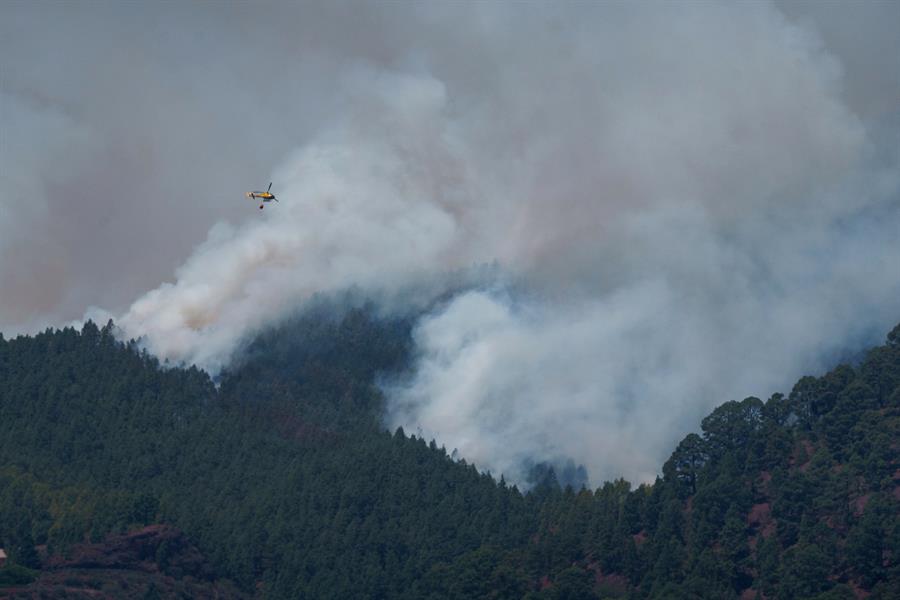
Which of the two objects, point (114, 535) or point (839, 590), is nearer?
point (839, 590)

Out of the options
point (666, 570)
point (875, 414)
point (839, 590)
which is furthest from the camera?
point (875, 414)

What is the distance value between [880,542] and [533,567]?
3478cm

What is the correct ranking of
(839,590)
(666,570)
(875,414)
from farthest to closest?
(875,414)
(666,570)
(839,590)

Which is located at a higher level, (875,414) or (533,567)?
(875,414)

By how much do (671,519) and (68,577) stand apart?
193 feet

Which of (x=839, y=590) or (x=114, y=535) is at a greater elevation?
(x=114, y=535)

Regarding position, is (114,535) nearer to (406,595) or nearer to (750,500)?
(406,595)

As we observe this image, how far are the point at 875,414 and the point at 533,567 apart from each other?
1470 inches

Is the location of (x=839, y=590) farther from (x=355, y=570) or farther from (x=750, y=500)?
(x=355, y=570)

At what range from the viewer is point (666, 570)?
594ft

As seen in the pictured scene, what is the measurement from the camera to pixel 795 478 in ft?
622

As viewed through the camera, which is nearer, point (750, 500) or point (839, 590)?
point (839, 590)

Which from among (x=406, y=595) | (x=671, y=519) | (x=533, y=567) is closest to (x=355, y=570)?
(x=406, y=595)

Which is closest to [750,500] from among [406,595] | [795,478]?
[795,478]
